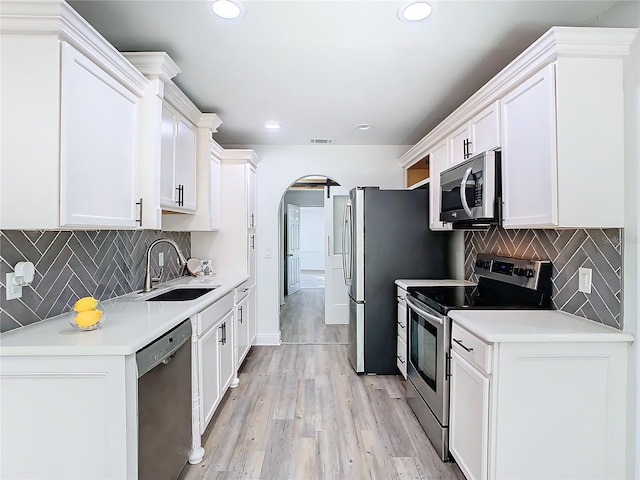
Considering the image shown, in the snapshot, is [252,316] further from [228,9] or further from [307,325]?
[228,9]

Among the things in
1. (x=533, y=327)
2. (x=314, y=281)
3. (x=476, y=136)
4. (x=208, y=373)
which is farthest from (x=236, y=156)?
(x=314, y=281)

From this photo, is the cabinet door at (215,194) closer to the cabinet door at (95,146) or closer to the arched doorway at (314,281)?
the arched doorway at (314,281)

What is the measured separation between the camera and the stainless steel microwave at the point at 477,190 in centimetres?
202

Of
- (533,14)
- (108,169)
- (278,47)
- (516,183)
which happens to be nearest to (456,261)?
(516,183)

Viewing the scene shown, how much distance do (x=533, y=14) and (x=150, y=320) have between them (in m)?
2.42

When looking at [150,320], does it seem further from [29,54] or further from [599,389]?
[599,389]

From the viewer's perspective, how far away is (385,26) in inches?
70.4

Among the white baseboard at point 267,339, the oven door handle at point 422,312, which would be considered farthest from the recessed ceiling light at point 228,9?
the white baseboard at point 267,339

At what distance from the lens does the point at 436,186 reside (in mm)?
3064

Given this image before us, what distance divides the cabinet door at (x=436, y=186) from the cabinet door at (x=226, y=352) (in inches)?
76.0

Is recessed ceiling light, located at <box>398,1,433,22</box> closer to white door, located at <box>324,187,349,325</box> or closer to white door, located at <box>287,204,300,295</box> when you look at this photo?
white door, located at <box>324,187,349,325</box>

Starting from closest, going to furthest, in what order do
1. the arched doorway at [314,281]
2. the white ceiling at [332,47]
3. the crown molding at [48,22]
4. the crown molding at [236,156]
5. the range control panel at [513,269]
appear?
the crown molding at [48,22] → the white ceiling at [332,47] → the range control panel at [513,269] → the crown molding at [236,156] → the arched doorway at [314,281]

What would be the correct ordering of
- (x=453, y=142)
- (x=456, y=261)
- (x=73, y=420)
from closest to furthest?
(x=73, y=420)
(x=453, y=142)
(x=456, y=261)

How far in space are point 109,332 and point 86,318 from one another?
0.11m
